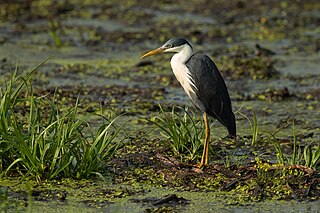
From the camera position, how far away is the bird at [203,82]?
6.37 m

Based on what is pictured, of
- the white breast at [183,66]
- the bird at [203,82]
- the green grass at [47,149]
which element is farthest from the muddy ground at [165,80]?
the white breast at [183,66]

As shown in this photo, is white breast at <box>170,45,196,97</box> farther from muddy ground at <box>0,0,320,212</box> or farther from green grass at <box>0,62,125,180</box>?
green grass at <box>0,62,125,180</box>

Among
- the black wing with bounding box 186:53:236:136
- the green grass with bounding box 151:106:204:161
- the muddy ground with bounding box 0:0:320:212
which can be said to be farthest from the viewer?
the green grass with bounding box 151:106:204:161

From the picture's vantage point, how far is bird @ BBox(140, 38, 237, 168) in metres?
6.37

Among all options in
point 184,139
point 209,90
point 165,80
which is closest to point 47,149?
point 184,139

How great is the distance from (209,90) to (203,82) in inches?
3.2

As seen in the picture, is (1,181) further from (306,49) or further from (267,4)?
(267,4)

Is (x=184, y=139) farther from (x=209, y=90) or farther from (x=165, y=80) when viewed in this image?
(x=165, y=80)

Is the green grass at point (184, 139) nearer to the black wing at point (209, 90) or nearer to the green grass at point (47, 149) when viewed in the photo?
the black wing at point (209, 90)

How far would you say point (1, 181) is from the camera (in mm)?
5914

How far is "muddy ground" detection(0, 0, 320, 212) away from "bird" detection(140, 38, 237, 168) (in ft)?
1.16

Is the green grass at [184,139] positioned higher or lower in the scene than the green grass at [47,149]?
lower

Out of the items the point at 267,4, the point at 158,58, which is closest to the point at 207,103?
the point at 158,58

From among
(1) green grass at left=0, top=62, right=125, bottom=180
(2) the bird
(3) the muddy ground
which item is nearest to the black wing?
(2) the bird
